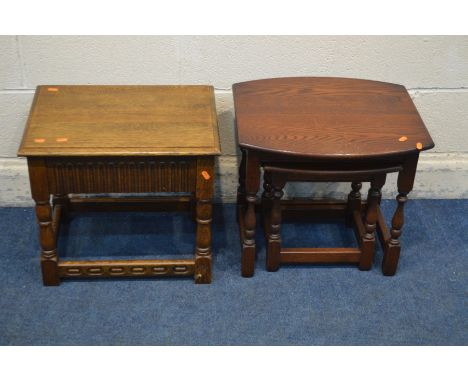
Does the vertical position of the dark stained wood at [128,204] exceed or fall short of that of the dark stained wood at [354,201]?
it falls short

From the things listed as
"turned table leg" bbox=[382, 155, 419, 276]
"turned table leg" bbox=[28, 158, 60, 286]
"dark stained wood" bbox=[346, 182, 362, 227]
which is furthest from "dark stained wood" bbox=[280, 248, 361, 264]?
"turned table leg" bbox=[28, 158, 60, 286]

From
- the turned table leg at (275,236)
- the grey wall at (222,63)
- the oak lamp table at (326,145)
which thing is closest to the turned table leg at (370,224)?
the oak lamp table at (326,145)

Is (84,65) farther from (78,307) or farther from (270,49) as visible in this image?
(78,307)

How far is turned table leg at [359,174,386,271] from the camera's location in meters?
2.87

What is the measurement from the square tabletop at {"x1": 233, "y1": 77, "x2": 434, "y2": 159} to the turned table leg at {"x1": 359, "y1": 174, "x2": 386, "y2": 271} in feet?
0.71

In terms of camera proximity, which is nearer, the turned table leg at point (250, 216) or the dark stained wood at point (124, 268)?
the turned table leg at point (250, 216)

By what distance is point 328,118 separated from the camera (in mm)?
2781

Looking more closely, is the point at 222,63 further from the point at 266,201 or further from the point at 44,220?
the point at 44,220

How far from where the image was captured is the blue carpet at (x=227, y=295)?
9.00 feet

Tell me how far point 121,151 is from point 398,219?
1066 millimetres

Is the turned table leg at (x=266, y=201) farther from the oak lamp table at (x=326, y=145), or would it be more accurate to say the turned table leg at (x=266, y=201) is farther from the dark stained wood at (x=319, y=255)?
the dark stained wood at (x=319, y=255)

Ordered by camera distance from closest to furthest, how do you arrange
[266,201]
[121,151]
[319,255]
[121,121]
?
[121,151] → [121,121] → [319,255] → [266,201]

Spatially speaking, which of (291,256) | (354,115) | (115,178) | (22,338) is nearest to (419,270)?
(291,256)

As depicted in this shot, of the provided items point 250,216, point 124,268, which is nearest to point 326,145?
point 250,216
